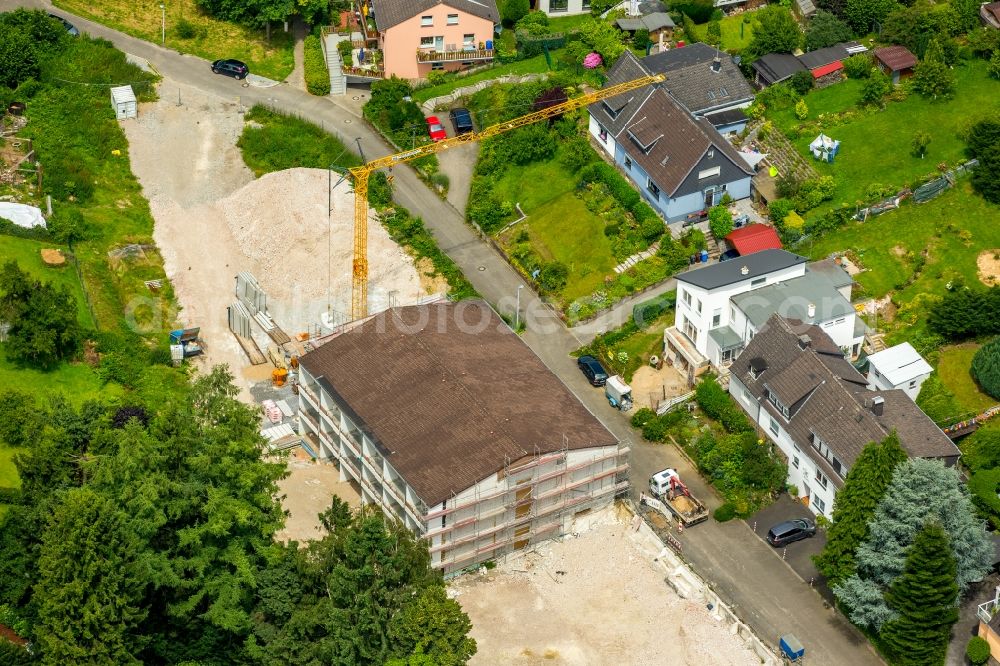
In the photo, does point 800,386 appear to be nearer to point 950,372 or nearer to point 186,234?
point 950,372

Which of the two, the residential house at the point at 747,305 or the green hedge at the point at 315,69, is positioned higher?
the green hedge at the point at 315,69

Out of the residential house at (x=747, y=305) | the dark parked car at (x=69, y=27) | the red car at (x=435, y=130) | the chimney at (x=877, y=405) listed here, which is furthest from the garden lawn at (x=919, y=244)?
the dark parked car at (x=69, y=27)

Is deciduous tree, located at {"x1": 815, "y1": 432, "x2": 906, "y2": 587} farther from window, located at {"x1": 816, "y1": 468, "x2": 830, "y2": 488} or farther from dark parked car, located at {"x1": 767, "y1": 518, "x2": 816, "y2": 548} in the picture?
window, located at {"x1": 816, "y1": 468, "x2": 830, "y2": 488}

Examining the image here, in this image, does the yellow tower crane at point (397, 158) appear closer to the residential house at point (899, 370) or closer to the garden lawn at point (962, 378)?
the residential house at point (899, 370)

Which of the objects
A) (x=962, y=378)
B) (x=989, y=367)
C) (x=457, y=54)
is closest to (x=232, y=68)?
(x=457, y=54)

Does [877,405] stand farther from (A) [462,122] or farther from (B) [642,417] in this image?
(A) [462,122]

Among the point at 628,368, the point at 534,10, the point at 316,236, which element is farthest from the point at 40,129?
the point at 628,368
